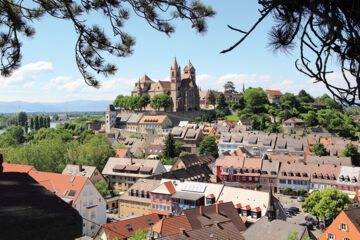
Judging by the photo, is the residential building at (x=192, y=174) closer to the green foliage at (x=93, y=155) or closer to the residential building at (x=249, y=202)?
the residential building at (x=249, y=202)

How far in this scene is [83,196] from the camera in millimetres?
27516

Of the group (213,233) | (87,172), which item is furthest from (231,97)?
(213,233)

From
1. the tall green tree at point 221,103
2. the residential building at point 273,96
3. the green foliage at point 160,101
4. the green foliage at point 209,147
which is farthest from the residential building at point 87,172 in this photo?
the residential building at point 273,96

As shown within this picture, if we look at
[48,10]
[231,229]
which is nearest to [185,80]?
[231,229]

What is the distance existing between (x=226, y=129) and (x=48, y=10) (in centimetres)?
5960

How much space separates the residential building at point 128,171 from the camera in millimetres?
39406

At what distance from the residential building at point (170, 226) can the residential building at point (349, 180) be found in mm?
21884

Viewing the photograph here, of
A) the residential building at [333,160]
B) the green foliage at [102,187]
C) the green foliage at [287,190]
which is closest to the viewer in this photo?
the green foliage at [102,187]

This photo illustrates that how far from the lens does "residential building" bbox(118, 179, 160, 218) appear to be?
31194 mm

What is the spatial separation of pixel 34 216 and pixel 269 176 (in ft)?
133

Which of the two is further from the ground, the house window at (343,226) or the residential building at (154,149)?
the residential building at (154,149)

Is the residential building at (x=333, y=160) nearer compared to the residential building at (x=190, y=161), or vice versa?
the residential building at (x=333, y=160)

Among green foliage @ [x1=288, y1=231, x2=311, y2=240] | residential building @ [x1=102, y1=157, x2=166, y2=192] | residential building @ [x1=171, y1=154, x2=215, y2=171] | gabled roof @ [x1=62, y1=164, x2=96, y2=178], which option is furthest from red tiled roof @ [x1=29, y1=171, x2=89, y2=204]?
green foliage @ [x1=288, y1=231, x2=311, y2=240]

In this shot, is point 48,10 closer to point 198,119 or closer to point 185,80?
point 198,119
